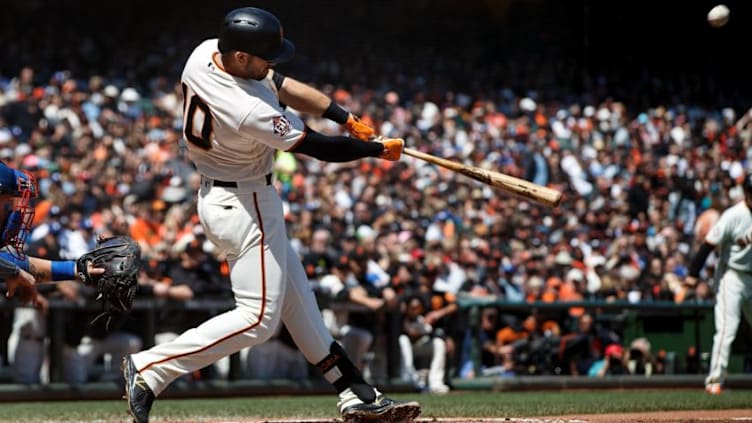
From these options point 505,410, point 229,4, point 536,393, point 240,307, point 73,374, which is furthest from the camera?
point 229,4

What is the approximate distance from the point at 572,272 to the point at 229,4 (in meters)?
10.8

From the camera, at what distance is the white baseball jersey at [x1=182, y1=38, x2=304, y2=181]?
462cm

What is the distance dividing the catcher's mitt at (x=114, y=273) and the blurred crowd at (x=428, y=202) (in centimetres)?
234

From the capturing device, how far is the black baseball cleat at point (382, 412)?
197 inches

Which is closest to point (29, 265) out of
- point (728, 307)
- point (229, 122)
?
point (229, 122)

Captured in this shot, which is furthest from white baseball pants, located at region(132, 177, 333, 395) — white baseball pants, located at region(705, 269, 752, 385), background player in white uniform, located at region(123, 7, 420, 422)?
white baseball pants, located at region(705, 269, 752, 385)

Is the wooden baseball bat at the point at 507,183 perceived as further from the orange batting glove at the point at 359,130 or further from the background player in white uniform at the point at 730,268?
the background player in white uniform at the point at 730,268

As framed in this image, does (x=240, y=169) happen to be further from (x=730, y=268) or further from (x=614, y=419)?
(x=730, y=268)

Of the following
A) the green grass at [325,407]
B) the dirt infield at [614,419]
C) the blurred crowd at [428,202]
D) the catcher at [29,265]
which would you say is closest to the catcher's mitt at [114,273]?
the catcher at [29,265]

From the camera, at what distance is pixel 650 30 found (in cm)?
2477

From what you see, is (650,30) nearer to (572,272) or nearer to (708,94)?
(708,94)

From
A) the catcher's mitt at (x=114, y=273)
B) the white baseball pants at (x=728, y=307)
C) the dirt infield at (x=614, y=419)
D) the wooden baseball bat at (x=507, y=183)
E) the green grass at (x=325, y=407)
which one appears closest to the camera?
the catcher's mitt at (x=114, y=273)

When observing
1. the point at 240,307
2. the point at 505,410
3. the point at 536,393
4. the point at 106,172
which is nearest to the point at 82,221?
the point at 106,172

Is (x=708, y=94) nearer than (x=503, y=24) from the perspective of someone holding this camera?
Yes
